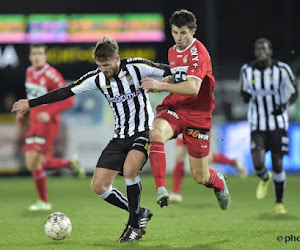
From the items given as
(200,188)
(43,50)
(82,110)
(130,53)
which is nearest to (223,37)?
(130,53)

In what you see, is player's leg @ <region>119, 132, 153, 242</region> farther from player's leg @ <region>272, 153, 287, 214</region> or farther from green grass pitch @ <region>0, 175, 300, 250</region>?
player's leg @ <region>272, 153, 287, 214</region>

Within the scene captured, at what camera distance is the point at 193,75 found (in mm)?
6547

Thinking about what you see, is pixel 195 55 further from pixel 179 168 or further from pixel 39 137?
pixel 179 168

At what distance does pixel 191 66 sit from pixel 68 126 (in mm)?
8395

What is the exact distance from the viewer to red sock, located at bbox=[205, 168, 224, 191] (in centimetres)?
718

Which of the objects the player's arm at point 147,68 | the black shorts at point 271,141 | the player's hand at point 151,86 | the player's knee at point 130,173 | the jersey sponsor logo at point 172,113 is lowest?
the black shorts at point 271,141

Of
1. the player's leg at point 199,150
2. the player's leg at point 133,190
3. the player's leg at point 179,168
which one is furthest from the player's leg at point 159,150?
the player's leg at point 179,168

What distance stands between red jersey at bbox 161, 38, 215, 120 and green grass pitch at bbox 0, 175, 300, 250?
1140 millimetres

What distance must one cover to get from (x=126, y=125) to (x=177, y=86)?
691 millimetres

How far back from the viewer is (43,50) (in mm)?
9852

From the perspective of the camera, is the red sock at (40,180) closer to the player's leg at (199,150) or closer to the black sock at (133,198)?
the player's leg at (199,150)

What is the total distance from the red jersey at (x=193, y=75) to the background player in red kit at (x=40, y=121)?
2.67 m

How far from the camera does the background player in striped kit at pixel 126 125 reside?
6621 millimetres

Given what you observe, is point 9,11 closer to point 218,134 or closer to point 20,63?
point 20,63
